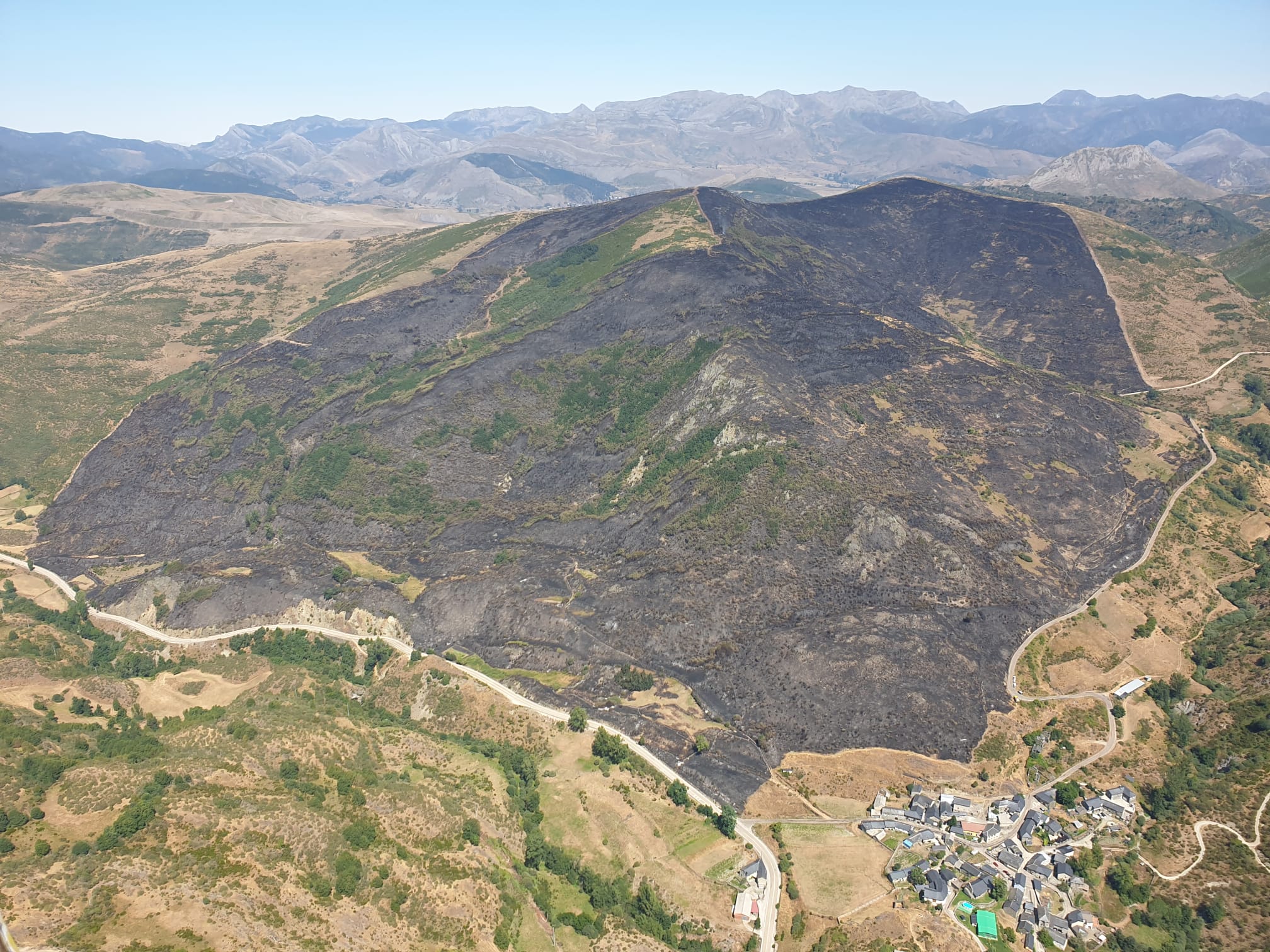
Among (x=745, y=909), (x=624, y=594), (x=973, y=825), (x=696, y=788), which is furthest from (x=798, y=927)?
(x=624, y=594)

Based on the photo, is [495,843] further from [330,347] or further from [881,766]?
[330,347]

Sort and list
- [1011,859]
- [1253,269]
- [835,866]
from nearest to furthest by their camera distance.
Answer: [835,866], [1011,859], [1253,269]

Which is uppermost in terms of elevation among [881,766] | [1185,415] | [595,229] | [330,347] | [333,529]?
[595,229]

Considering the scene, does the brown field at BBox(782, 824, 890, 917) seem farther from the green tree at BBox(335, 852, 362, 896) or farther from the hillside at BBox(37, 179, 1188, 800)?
the green tree at BBox(335, 852, 362, 896)

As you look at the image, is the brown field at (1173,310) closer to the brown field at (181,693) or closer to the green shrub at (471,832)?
the green shrub at (471,832)

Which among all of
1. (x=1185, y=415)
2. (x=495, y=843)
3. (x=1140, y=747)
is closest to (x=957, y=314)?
(x=1185, y=415)

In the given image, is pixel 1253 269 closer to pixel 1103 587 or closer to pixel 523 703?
pixel 1103 587
